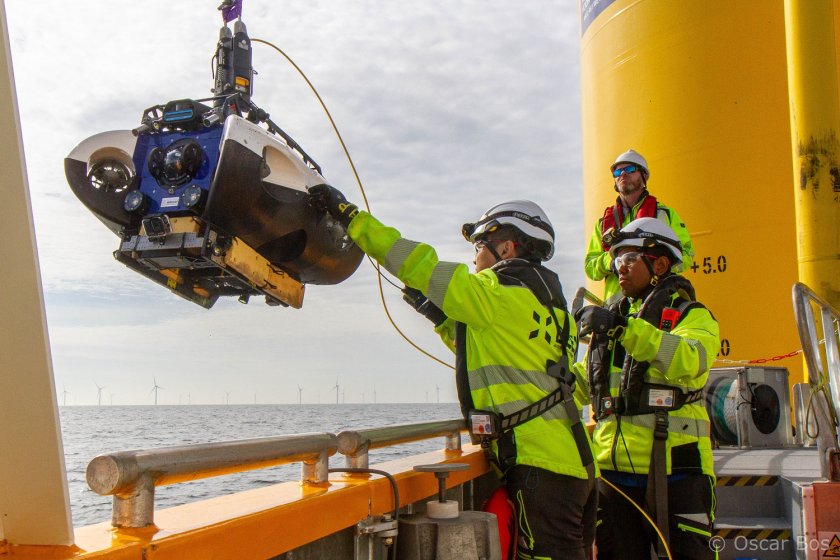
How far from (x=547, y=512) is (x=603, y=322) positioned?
1008mm

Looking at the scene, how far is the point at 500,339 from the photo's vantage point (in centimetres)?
310

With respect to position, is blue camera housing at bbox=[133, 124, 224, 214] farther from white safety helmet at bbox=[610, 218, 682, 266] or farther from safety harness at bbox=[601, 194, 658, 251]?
safety harness at bbox=[601, 194, 658, 251]

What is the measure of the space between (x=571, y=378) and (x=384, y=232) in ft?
3.31

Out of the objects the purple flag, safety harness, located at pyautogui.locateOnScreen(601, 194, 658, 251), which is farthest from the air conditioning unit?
the purple flag

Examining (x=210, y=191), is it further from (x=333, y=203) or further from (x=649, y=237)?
(x=649, y=237)

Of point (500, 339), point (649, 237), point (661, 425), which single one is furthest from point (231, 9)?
point (661, 425)

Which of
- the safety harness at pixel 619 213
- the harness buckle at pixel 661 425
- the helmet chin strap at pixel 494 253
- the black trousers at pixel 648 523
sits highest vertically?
the safety harness at pixel 619 213

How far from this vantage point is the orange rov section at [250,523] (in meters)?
1.46

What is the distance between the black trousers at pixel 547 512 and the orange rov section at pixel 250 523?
416 millimetres

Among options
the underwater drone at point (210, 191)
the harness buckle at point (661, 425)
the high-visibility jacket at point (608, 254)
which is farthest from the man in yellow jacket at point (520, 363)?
the high-visibility jacket at point (608, 254)

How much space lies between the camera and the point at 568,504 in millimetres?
3012

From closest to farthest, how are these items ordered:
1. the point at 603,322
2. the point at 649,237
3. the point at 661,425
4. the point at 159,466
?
the point at 159,466, the point at 603,322, the point at 661,425, the point at 649,237

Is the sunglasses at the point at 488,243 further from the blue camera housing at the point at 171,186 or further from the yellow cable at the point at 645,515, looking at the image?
the yellow cable at the point at 645,515

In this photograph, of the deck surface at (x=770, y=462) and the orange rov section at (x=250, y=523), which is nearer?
the orange rov section at (x=250, y=523)
